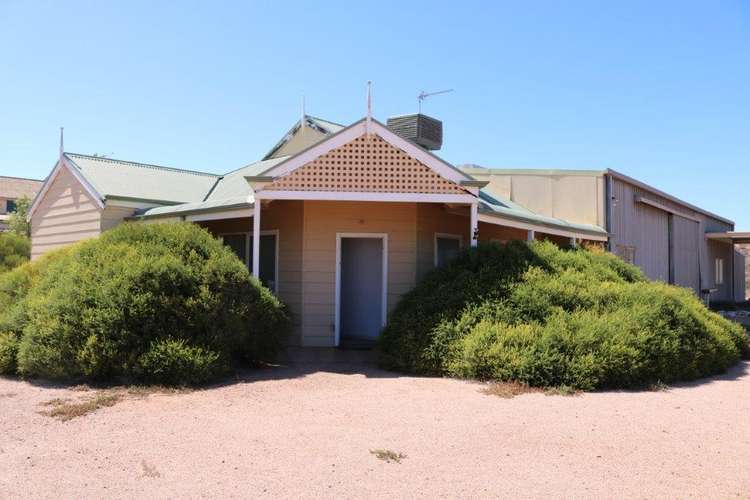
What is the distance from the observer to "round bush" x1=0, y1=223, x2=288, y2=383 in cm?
773

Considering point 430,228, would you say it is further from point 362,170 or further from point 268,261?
point 268,261

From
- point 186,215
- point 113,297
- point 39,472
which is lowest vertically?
point 39,472

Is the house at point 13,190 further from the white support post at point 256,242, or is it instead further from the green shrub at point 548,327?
the green shrub at point 548,327

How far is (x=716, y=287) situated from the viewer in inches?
1131

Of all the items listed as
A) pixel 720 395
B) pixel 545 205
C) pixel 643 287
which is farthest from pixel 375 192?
pixel 545 205

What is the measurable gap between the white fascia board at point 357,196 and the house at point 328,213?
0.02 metres

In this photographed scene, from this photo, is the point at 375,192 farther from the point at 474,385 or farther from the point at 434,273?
the point at 474,385

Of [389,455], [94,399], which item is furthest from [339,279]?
[389,455]

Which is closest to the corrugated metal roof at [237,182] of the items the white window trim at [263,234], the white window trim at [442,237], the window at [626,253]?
the white window trim at [263,234]

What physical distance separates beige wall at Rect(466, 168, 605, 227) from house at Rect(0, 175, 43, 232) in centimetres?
2919

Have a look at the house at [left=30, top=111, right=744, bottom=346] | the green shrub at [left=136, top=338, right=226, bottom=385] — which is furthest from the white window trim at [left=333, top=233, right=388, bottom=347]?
the green shrub at [left=136, top=338, right=226, bottom=385]

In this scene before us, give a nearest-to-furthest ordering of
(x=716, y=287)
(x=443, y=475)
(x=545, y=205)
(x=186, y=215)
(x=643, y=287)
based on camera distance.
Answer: (x=443, y=475)
(x=643, y=287)
(x=186, y=215)
(x=545, y=205)
(x=716, y=287)

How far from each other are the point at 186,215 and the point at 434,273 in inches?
211

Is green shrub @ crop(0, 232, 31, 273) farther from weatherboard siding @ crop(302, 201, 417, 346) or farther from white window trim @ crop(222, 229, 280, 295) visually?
weatherboard siding @ crop(302, 201, 417, 346)
